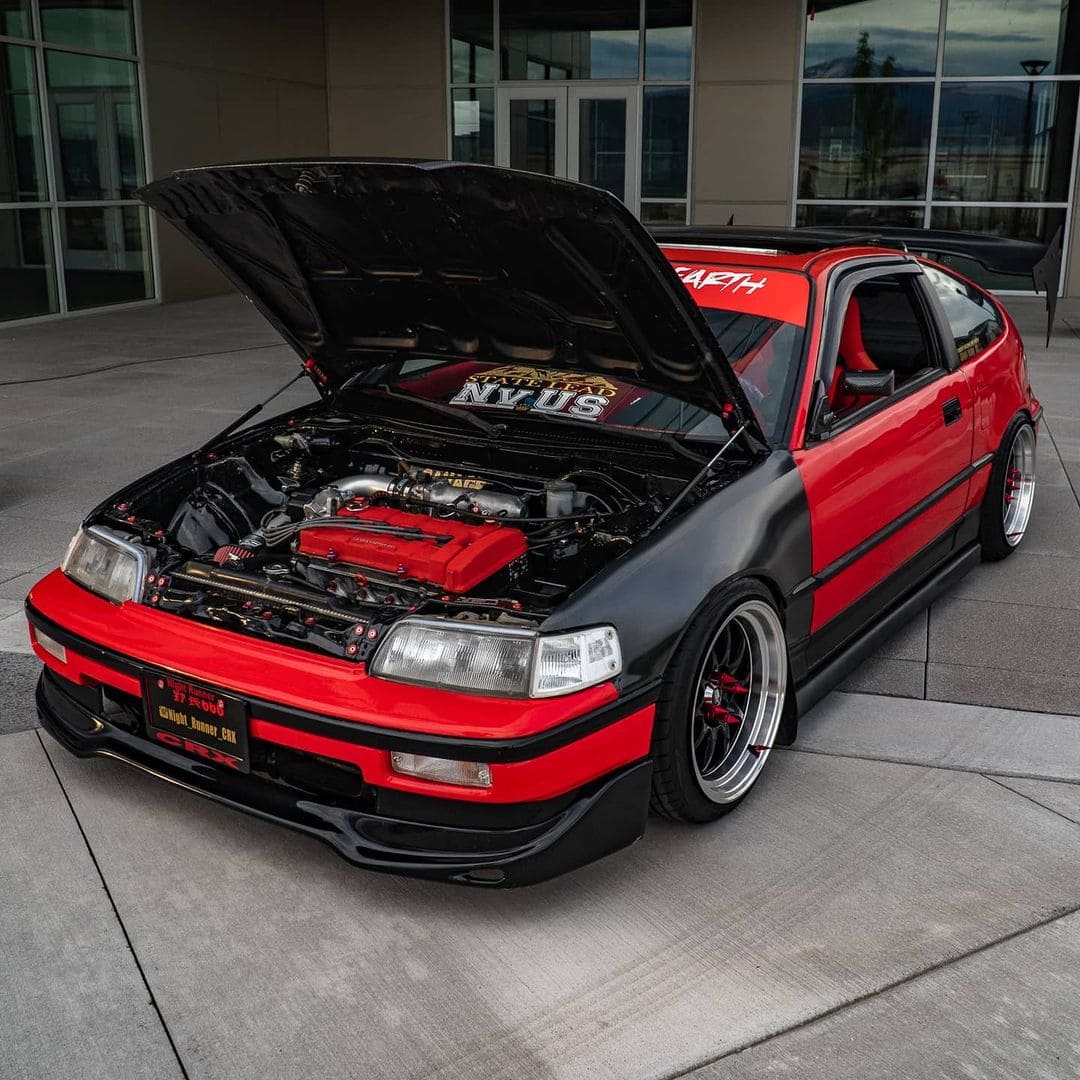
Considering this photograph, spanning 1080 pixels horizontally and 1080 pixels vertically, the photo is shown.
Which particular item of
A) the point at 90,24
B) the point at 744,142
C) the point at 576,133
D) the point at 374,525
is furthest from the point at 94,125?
the point at 374,525

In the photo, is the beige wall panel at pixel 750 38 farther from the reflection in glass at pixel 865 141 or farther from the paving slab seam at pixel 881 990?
the paving slab seam at pixel 881 990

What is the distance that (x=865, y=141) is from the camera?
16.4 m

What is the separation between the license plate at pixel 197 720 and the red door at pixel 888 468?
1686mm

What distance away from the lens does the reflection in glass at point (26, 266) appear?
1288cm

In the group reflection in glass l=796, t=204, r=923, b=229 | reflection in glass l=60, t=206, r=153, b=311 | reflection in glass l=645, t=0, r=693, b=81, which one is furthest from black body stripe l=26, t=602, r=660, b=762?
reflection in glass l=645, t=0, r=693, b=81

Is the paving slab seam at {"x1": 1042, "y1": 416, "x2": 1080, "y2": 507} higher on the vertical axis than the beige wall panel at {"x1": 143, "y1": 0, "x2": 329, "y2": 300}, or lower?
lower

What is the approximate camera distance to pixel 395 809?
8.86 feet

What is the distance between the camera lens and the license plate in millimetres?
2822

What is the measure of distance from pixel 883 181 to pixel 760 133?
182cm

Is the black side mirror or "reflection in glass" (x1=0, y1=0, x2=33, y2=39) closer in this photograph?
the black side mirror

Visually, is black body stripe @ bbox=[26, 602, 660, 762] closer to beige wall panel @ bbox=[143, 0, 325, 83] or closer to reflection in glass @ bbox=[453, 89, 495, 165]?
beige wall panel @ bbox=[143, 0, 325, 83]

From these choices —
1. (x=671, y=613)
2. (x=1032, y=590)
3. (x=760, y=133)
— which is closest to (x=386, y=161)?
(x=671, y=613)

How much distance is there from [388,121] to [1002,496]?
15334 millimetres

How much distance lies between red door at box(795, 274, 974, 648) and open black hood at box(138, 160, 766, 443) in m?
0.38
